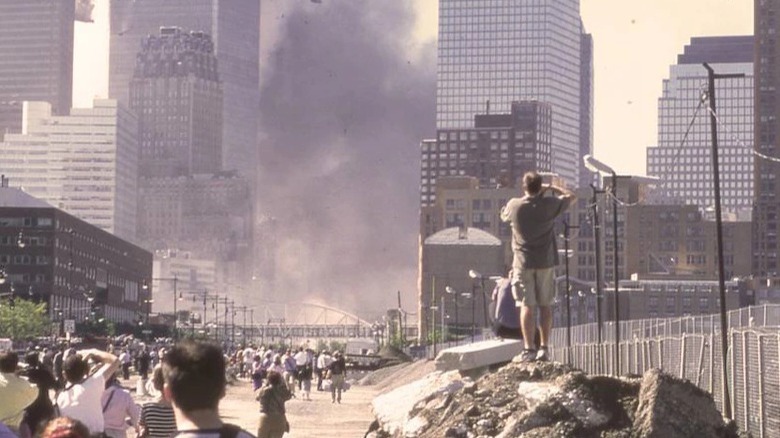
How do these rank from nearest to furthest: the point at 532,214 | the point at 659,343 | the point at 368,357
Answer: the point at 532,214, the point at 659,343, the point at 368,357

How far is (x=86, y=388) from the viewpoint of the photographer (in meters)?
17.1

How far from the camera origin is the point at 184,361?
1033 centimetres

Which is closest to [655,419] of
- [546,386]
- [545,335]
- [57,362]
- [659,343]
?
[546,386]

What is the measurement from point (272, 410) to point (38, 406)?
10123 millimetres

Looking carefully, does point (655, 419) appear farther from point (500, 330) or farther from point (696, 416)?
point (500, 330)

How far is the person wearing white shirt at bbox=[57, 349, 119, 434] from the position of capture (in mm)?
17031

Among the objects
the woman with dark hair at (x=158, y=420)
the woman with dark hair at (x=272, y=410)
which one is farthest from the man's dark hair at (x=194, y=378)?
the woman with dark hair at (x=272, y=410)

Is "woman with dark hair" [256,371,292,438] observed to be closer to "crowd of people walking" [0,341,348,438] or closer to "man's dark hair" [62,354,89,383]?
"crowd of people walking" [0,341,348,438]

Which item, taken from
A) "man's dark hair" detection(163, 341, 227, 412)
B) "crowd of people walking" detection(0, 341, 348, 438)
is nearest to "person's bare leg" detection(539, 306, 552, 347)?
"crowd of people walking" detection(0, 341, 348, 438)

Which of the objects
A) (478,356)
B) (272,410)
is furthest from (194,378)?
(272,410)

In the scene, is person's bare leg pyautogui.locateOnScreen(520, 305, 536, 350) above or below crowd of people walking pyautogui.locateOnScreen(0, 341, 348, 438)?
above

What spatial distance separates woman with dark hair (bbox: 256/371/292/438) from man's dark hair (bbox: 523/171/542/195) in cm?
822

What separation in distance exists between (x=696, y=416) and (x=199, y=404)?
7726 mm

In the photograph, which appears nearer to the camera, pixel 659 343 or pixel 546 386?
pixel 546 386
